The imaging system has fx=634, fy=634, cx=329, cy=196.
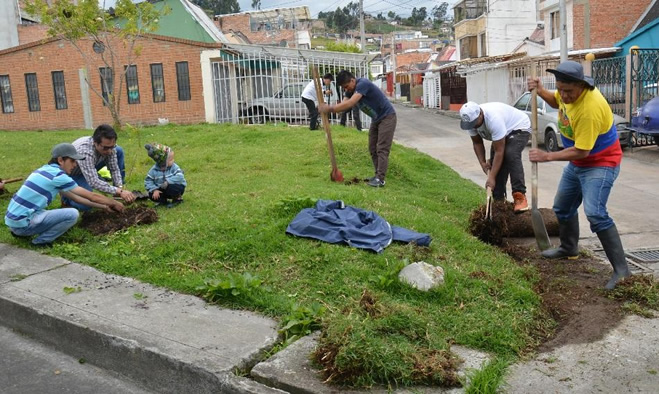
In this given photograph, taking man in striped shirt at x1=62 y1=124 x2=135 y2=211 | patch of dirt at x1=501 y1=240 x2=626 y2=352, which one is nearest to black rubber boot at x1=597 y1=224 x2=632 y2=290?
patch of dirt at x1=501 y1=240 x2=626 y2=352

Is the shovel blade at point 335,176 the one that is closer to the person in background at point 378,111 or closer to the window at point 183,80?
the person in background at point 378,111

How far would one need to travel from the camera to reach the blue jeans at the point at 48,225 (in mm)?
6238

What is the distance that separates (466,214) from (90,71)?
1858cm

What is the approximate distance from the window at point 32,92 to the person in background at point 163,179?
61.0 feet

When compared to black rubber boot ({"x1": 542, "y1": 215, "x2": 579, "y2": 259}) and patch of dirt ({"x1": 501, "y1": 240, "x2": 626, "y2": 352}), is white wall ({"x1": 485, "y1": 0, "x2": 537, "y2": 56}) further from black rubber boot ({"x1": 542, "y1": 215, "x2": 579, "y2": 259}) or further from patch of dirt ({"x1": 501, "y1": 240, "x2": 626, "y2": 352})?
patch of dirt ({"x1": 501, "y1": 240, "x2": 626, "y2": 352})

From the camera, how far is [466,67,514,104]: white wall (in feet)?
94.1

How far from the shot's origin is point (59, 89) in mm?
23375

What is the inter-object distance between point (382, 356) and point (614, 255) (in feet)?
8.35

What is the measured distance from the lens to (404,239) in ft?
18.8

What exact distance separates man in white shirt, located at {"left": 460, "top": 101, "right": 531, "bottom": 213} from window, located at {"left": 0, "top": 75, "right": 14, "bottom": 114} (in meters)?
21.3

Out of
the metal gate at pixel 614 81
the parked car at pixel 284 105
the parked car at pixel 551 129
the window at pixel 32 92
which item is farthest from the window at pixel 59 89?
the metal gate at pixel 614 81

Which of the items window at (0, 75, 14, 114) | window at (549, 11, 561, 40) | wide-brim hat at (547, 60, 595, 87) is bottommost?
wide-brim hat at (547, 60, 595, 87)

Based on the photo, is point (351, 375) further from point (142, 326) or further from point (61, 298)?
point (61, 298)

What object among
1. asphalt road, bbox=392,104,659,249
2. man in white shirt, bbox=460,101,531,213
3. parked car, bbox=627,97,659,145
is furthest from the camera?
parked car, bbox=627,97,659,145
